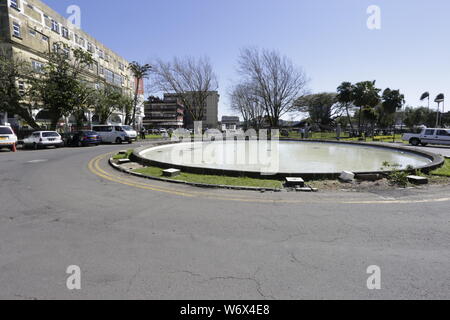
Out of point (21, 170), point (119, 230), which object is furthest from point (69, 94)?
point (119, 230)

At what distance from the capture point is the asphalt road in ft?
8.80

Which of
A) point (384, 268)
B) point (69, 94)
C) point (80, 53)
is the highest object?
point (80, 53)

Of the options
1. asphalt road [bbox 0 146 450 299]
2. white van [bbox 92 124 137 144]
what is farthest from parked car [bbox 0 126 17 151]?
asphalt road [bbox 0 146 450 299]

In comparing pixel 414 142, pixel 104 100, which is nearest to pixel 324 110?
pixel 414 142

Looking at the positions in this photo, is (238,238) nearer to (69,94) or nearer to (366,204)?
(366,204)

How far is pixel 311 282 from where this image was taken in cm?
278

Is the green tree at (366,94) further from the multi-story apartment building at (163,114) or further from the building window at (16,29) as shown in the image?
the multi-story apartment building at (163,114)

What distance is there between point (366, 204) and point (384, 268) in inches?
118

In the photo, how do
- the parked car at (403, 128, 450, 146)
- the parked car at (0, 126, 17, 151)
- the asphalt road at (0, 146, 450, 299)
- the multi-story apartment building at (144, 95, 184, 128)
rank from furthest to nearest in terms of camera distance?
the multi-story apartment building at (144, 95, 184, 128), the parked car at (403, 128, 450, 146), the parked car at (0, 126, 17, 151), the asphalt road at (0, 146, 450, 299)

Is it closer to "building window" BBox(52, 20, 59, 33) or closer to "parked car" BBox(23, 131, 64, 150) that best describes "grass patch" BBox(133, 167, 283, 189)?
"parked car" BBox(23, 131, 64, 150)

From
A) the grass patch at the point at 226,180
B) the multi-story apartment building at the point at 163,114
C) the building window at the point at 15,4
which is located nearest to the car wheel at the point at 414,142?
the grass patch at the point at 226,180

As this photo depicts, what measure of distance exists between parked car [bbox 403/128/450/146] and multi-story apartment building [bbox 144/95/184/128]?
99146 mm

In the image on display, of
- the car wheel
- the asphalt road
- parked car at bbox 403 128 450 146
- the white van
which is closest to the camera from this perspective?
the asphalt road

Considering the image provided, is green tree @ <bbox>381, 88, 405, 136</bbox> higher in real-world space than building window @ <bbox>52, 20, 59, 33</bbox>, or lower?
lower
